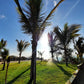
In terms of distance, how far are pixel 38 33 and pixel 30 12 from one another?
5.33 feet

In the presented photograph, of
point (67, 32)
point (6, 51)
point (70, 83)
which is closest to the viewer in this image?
point (70, 83)

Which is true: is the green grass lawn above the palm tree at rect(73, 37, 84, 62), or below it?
below

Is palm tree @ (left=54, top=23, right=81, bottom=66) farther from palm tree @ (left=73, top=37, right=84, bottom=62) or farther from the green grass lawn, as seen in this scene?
the green grass lawn

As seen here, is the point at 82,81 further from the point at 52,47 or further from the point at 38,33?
the point at 52,47

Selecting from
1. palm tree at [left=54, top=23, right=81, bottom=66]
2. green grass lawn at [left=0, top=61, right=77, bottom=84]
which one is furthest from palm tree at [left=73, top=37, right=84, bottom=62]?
green grass lawn at [left=0, top=61, right=77, bottom=84]

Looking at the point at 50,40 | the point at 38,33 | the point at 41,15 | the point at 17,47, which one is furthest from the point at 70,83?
the point at 17,47

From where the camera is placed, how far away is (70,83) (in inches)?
80.7

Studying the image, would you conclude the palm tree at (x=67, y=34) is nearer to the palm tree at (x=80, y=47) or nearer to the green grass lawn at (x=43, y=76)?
the palm tree at (x=80, y=47)

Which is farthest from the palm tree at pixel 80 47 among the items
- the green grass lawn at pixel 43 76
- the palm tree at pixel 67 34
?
the green grass lawn at pixel 43 76

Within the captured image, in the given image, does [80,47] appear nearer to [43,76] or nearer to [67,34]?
[67,34]

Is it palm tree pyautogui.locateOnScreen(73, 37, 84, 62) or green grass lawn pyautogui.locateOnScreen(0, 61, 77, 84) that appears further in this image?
palm tree pyautogui.locateOnScreen(73, 37, 84, 62)

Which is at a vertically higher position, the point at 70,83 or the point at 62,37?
the point at 62,37

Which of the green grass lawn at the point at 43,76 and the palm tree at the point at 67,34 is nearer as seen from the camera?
the green grass lawn at the point at 43,76

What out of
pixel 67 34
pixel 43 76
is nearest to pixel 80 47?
pixel 67 34
